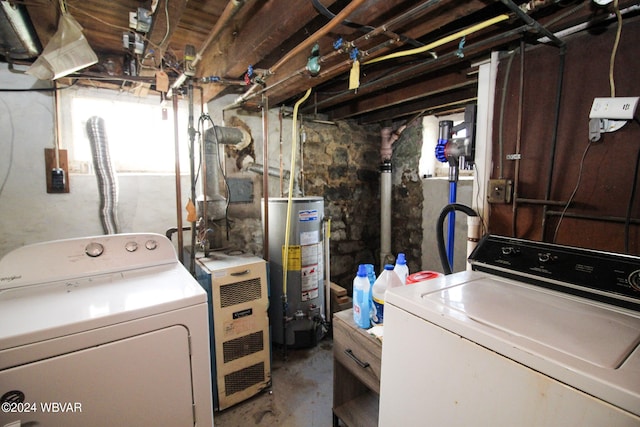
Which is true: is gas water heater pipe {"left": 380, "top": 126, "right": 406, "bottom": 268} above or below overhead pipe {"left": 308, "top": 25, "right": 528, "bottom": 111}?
below

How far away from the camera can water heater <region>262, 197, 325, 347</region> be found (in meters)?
2.36

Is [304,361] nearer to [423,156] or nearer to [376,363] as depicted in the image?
[376,363]

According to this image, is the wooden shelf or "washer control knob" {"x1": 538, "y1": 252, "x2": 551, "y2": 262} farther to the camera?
the wooden shelf

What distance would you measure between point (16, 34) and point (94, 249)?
1.17m

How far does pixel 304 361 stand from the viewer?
2.33 m

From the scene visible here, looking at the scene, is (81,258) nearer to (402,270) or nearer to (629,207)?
(402,270)

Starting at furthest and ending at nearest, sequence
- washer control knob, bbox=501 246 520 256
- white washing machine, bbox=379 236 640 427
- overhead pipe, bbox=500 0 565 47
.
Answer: washer control knob, bbox=501 246 520 256 → overhead pipe, bbox=500 0 565 47 → white washing machine, bbox=379 236 640 427

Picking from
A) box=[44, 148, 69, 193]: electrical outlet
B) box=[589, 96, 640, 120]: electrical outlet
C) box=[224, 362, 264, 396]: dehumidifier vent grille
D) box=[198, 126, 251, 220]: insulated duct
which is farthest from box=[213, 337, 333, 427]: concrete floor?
box=[589, 96, 640, 120]: electrical outlet

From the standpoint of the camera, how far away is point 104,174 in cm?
209

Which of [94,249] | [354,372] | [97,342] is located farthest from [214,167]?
[354,372]

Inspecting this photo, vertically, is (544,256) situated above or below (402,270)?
above

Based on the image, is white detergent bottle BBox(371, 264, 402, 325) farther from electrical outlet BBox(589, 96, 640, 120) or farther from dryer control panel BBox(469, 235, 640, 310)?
electrical outlet BBox(589, 96, 640, 120)

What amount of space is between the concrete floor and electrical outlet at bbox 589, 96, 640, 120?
78.1 inches

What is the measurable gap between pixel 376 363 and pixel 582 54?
58.9 inches
